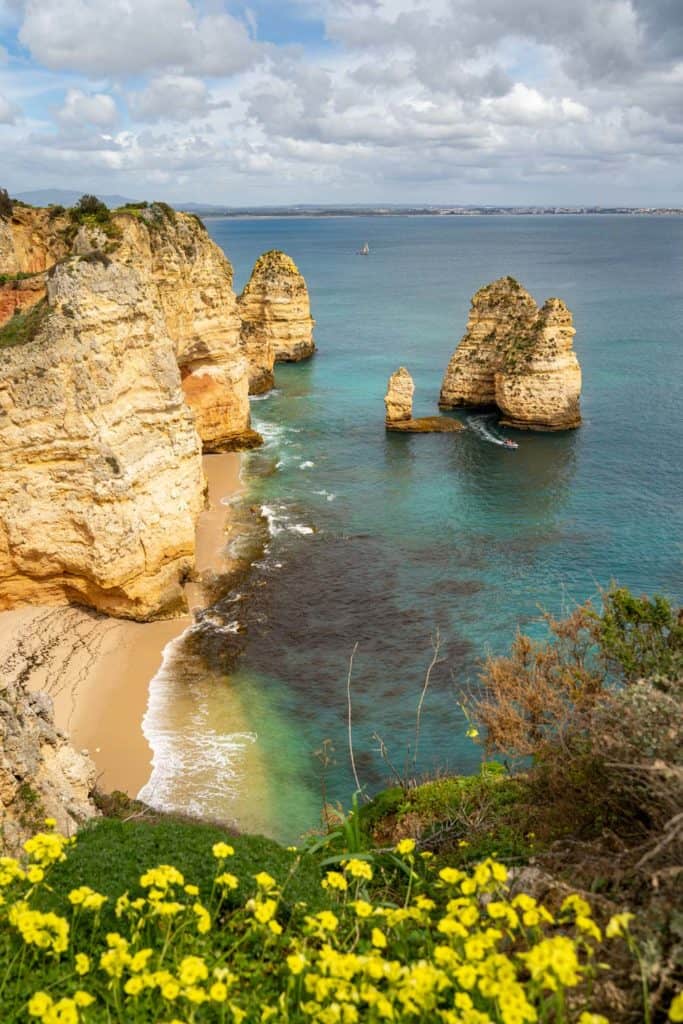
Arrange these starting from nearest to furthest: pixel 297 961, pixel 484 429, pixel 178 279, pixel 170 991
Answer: pixel 170 991 → pixel 297 961 → pixel 178 279 → pixel 484 429

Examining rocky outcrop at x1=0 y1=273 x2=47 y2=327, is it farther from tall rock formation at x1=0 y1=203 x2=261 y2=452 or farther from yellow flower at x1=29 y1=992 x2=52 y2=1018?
yellow flower at x1=29 y1=992 x2=52 y2=1018

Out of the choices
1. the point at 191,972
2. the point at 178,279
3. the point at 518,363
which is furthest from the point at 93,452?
the point at 518,363

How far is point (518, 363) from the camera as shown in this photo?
166 ft

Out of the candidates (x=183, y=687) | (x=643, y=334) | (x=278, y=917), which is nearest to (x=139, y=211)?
(x=183, y=687)

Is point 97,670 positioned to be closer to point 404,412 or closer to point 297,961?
point 297,961

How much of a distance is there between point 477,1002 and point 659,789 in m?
3.02

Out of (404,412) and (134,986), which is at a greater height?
(134,986)

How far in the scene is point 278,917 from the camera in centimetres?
864

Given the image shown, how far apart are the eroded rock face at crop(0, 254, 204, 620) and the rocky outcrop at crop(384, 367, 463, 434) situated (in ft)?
79.9

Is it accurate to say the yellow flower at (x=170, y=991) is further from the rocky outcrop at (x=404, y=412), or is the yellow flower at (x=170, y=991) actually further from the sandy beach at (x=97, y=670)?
the rocky outcrop at (x=404, y=412)

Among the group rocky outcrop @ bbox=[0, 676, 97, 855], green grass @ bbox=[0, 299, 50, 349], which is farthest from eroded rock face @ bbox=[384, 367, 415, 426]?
rocky outcrop @ bbox=[0, 676, 97, 855]

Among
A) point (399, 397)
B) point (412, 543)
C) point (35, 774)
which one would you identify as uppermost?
point (399, 397)

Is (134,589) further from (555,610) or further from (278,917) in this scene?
(278,917)

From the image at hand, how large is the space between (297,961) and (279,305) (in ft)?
228
